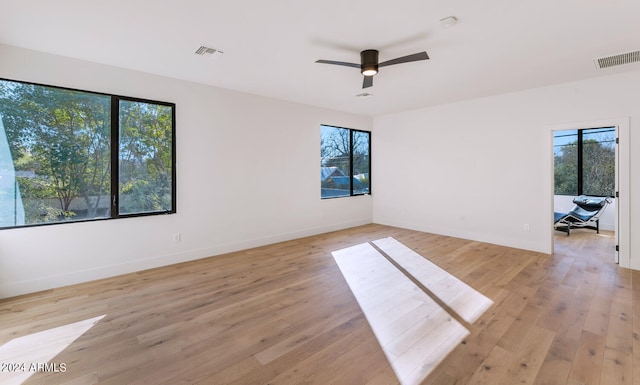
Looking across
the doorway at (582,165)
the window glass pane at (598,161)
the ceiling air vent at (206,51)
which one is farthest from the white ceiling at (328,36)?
the window glass pane at (598,161)

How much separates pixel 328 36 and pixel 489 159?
398cm

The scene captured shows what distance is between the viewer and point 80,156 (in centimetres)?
353

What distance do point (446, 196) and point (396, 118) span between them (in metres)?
2.12

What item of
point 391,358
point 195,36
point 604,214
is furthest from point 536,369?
point 604,214

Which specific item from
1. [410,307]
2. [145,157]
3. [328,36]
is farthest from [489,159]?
[145,157]

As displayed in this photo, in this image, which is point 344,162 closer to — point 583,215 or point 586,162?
point 583,215

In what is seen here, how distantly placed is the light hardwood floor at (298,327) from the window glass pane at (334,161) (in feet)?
8.49

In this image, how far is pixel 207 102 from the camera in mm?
4477

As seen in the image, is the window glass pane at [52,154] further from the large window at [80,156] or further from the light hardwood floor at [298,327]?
the light hardwood floor at [298,327]

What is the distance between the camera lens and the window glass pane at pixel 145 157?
3832mm

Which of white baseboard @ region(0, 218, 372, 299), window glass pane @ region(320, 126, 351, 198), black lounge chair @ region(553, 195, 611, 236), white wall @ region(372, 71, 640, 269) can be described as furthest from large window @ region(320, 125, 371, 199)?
black lounge chair @ region(553, 195, 611, 236)

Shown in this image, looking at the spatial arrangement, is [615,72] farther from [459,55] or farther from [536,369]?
[536,369]

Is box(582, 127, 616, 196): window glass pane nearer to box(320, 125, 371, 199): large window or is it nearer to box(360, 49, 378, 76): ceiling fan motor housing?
box(320, 125, 371, 199): large window

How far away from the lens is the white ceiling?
2.42 metres
